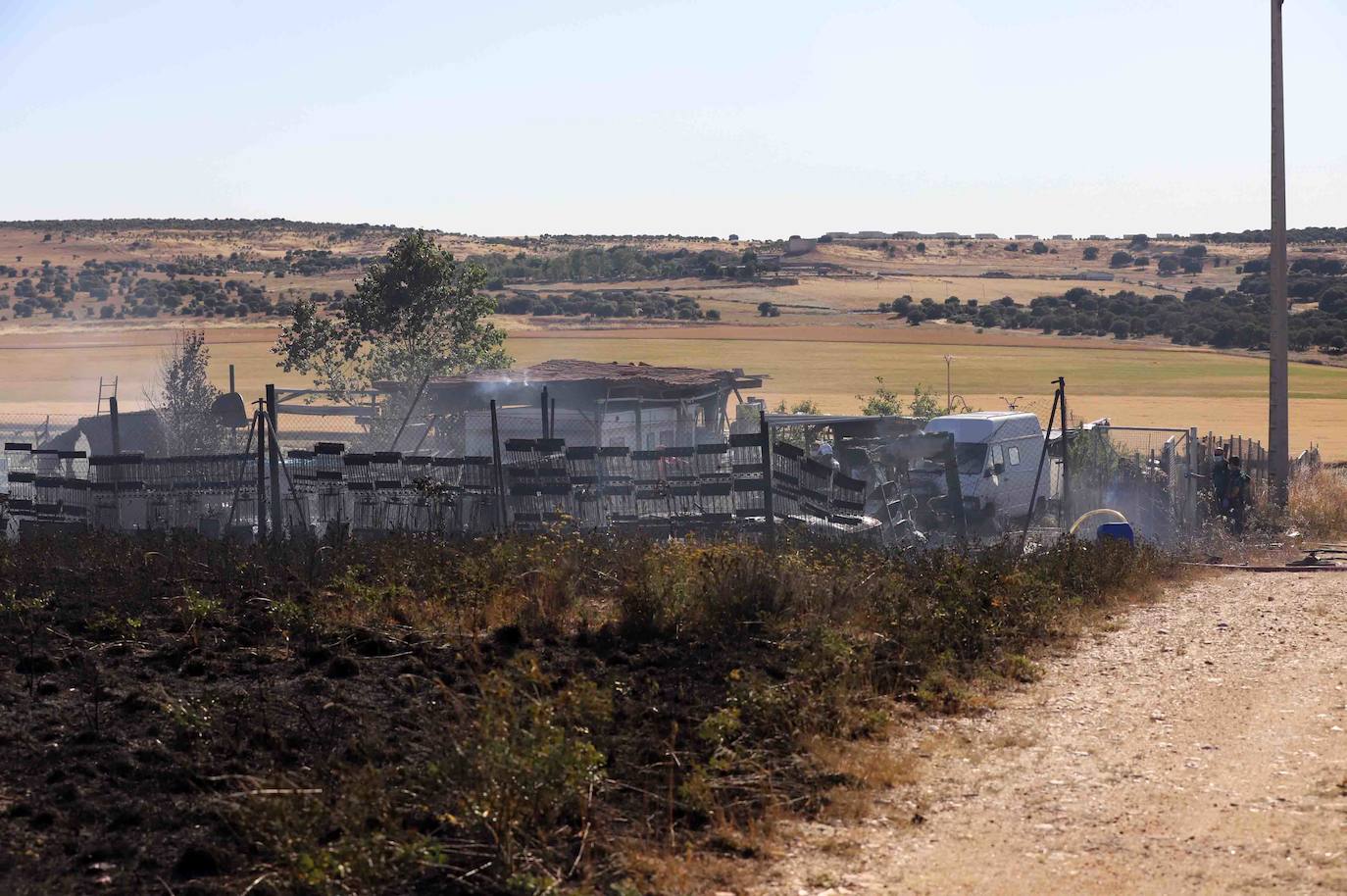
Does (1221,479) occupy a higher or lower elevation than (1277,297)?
lower

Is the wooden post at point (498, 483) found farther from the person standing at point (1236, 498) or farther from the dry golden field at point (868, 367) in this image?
the dry golden field at point (868, 367)

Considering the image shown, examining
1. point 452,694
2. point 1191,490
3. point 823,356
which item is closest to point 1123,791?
point 452,694

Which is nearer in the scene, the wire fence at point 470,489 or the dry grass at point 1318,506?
the wire fence at point 470,489

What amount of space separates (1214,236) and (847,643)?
165 metres

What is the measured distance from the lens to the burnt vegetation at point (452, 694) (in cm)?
582

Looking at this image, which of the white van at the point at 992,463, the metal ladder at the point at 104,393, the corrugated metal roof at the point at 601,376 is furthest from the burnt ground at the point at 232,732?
the white van at the point at 992,463

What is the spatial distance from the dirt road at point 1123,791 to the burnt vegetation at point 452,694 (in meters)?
0.45

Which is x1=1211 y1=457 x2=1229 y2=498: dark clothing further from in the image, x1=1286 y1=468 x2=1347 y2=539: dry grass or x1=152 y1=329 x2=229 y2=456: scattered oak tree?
x1=152 y1=329 x2=229 y2=456: scattered oak tree

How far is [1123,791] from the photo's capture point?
7262 millimetres

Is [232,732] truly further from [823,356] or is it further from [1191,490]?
[823,356]

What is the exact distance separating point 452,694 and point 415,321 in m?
26.6

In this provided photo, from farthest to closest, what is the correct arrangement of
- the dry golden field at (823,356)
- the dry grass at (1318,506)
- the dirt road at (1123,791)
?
1. the dry golden field at (823,356)
2. the dry grass at (1318,506)
3. the dirt road at (1123,791)

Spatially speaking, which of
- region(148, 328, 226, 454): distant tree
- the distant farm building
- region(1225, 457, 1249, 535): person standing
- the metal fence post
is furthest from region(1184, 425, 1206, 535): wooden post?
region(148, 328, 226, 454): distant tree

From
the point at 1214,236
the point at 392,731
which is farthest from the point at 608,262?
the point at 392,731
